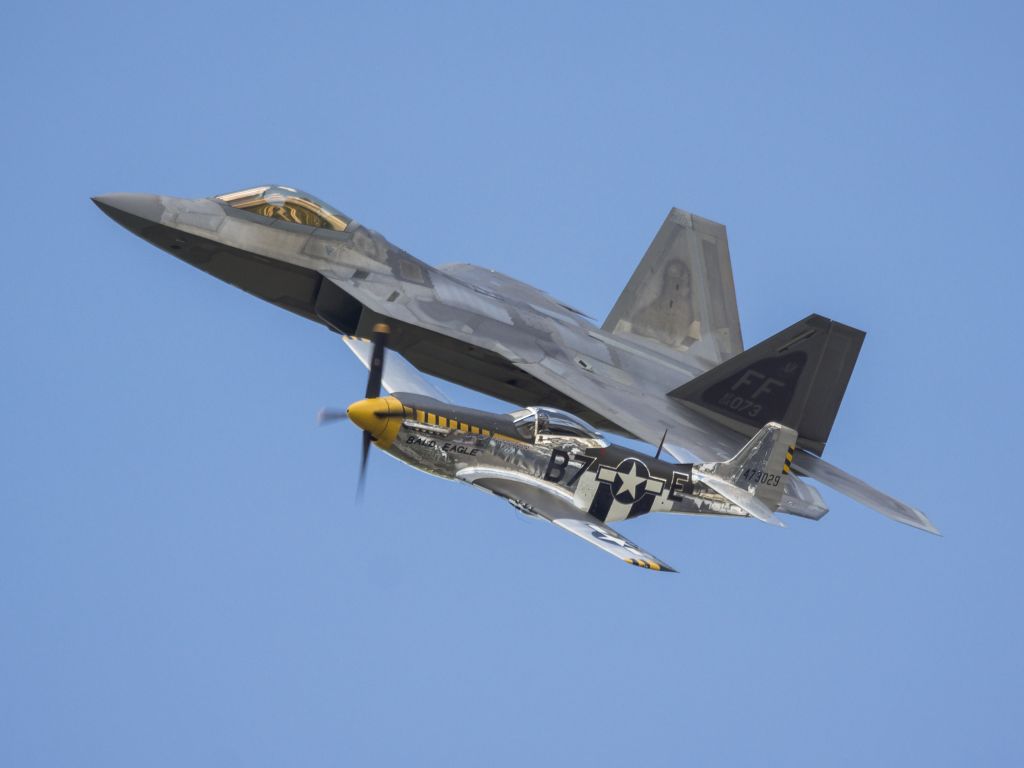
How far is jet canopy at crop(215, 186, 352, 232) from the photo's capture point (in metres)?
34.1

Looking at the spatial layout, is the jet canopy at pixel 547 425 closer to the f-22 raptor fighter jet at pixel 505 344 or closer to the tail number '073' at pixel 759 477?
the f-22 raptor fighter jet at pixel 505 344

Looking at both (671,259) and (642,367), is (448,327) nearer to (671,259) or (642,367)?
(642,367)

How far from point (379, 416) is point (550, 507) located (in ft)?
10.5

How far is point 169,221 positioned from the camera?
33375 mm

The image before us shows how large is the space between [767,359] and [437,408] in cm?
853

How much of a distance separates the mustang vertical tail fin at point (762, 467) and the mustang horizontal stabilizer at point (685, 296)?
6.05 meters

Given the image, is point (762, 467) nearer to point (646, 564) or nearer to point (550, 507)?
point (550, 507)

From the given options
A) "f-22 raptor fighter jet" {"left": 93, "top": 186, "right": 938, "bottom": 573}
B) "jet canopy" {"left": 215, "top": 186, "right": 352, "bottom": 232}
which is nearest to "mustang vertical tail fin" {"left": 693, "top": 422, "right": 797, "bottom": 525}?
"f-22 raptor fighter jet" {"left": 93, "top": 186, "right": 938, "bottom": 573}

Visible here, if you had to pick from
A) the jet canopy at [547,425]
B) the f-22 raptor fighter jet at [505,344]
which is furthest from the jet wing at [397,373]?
the jet canopy at [547,425]

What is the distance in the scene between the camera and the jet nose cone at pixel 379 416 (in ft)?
94.8

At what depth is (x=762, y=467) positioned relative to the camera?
33.2 meters

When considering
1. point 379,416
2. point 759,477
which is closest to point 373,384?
point 379,416

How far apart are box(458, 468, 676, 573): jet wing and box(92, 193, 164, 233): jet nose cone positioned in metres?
8.09

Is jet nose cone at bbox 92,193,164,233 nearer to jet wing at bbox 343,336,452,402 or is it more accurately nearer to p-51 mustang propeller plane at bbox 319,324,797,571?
jet wing at bbox 343,336,452,402
